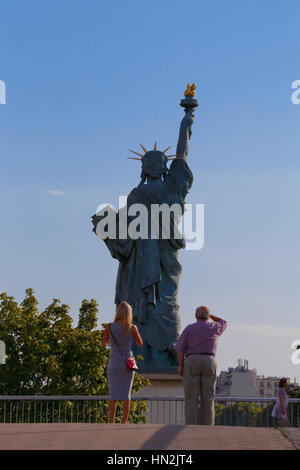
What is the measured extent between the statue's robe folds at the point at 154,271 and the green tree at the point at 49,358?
2.94 meters

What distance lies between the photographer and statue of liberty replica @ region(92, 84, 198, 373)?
29.4 m

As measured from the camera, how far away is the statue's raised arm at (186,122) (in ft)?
101

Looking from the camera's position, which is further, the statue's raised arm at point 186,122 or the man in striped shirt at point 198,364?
the statue's raised arm at point 186,122

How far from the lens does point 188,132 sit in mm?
30734

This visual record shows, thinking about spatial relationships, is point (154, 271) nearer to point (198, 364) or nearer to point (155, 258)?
point (155, 258)

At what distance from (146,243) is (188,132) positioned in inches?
138

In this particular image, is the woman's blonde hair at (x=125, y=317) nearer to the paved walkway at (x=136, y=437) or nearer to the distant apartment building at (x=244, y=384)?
the paved walkway at (x=136, y=437)

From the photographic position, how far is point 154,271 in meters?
29.8

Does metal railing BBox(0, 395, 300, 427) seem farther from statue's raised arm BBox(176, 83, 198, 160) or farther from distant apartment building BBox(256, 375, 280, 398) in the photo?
distant apartment building BBox(256, 375, 280, 398)

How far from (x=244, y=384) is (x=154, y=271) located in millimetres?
50029

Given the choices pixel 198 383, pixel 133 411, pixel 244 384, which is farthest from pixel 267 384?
pixel 198 383

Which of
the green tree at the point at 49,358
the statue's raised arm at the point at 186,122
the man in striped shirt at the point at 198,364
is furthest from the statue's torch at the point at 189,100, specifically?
the man in striped shirt at the point at 198,364

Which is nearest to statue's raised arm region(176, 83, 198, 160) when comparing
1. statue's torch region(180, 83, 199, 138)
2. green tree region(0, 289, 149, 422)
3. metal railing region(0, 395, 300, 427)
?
statue's torch region(180, 83, 199, 138)
